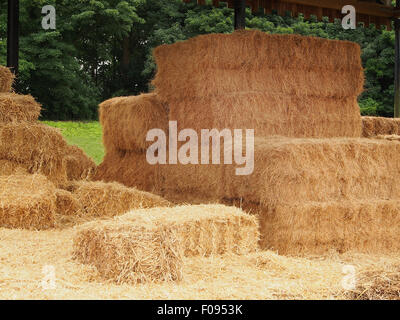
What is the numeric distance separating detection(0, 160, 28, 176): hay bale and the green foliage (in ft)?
30.1

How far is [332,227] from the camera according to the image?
6145 millimetres

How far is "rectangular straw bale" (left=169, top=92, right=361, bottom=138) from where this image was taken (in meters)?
7.09

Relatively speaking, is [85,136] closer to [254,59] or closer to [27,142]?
[27,142]

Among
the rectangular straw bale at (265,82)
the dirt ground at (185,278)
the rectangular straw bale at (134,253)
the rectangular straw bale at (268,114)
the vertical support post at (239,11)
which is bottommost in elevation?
the dirt ground at (185,278)

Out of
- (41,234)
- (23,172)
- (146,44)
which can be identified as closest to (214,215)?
(41,234)

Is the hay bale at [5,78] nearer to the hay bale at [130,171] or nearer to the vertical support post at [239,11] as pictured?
the hay bale at [130,171]

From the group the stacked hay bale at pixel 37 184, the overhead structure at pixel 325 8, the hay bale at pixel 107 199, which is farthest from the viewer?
the overhead structure at pixel 325 8

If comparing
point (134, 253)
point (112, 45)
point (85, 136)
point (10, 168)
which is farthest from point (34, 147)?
point (112, 45)

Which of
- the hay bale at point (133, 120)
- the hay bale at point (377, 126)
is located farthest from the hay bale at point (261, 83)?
the hay bale at point (377, 126)

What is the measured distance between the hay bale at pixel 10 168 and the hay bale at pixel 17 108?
0.51 metres

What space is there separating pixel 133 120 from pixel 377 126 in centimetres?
420

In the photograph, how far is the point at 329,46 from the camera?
25.7 ft

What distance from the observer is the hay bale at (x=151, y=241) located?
425 cm

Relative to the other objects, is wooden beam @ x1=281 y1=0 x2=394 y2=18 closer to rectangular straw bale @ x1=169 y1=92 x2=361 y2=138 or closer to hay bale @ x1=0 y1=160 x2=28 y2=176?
rectangular straw bale @ x1=169 y1=92 x2=361 y2=138
